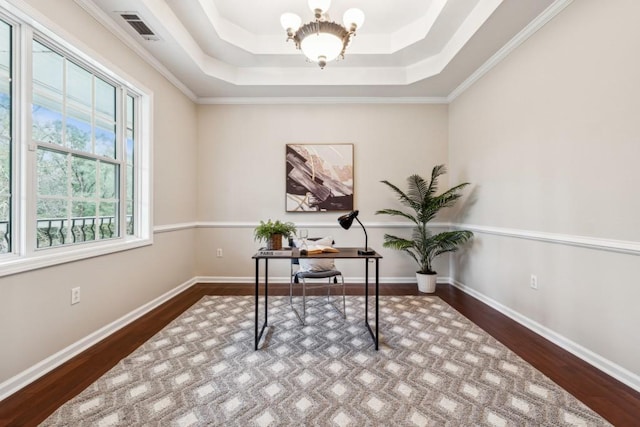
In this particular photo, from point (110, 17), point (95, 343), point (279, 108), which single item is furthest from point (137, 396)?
point (279, 108)

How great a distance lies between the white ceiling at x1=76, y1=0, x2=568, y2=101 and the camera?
2.41m

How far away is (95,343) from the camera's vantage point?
2.21m

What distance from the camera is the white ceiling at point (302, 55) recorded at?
2410mm

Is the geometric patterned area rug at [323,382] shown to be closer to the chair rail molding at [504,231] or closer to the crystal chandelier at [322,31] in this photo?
the chair rail molding at [504,231]

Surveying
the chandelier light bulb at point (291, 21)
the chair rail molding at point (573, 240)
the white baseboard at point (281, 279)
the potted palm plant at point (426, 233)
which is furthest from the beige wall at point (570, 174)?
the chandelier light bulb at point (291, 21)

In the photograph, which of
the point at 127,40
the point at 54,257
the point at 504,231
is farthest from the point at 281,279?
the point at 127,40

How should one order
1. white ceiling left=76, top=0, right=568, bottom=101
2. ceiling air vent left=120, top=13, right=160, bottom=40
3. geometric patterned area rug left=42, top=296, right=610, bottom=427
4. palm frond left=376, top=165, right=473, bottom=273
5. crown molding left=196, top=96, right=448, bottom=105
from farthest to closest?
crown molding left=196, top=96, right=448, bottom=105
palm frond left=376, top=165, right=473, bottom=273
white ceiling left=76, top=0, right=568, bottom=101
ceiling air vent left=120, top=13, right=160, bottom=40
geometric patterned area rug left=42, top=296, right=610, bottom=427

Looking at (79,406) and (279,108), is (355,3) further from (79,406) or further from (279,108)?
(79,406)

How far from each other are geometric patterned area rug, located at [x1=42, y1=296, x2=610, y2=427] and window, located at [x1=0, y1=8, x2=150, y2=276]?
1041 millimetres

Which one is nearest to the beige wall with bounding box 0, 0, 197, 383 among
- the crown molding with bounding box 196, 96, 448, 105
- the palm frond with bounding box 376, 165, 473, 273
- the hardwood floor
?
the hardwood floor

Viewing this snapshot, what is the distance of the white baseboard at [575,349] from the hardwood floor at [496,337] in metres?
0.05

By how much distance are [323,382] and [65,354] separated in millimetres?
1891

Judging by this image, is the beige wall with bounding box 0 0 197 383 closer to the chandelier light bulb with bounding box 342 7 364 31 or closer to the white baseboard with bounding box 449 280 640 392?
the chandelier light bulb with bounding box 342 7 364 31

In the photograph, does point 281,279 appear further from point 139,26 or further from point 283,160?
point 139,26
